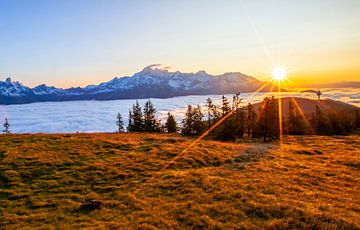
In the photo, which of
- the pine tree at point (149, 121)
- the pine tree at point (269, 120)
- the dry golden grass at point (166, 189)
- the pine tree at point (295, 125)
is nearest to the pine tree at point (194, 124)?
the pine tree at point (149, 121)

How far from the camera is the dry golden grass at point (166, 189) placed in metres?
16.3

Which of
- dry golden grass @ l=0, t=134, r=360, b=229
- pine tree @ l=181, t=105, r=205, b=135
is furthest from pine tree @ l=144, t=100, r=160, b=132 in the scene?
dry golden grass @ l=0, t=134, r=360, b=229

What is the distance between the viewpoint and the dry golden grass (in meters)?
16.3

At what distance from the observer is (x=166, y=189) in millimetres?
22531

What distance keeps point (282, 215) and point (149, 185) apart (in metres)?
11.1

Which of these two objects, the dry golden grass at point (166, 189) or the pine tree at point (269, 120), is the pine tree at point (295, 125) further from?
the dry golden grass at point (166, 189)

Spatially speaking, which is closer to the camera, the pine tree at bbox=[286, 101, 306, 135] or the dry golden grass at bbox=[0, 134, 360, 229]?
the dry golden grass at bbox=[0, 134, 360, 229]

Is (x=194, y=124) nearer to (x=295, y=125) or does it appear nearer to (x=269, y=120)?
(x=269, y=120)

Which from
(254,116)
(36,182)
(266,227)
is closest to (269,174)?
(266,227)

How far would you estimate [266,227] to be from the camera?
1482 centimetres

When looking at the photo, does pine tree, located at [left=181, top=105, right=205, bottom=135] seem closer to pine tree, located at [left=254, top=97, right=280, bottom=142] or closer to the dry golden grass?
pine tree, located at [left=254, top=97, right=280, bottom=142]

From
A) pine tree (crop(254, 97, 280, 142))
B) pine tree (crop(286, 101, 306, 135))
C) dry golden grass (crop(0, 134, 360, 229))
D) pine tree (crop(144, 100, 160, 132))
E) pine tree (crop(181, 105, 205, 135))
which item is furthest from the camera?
pine tree (crop(286, 101, 306, 135))

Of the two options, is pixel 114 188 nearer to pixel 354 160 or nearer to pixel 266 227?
pixel 266 227

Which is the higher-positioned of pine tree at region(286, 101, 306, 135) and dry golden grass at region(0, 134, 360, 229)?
dry golden grass at region(0, 134, 360, 229)
